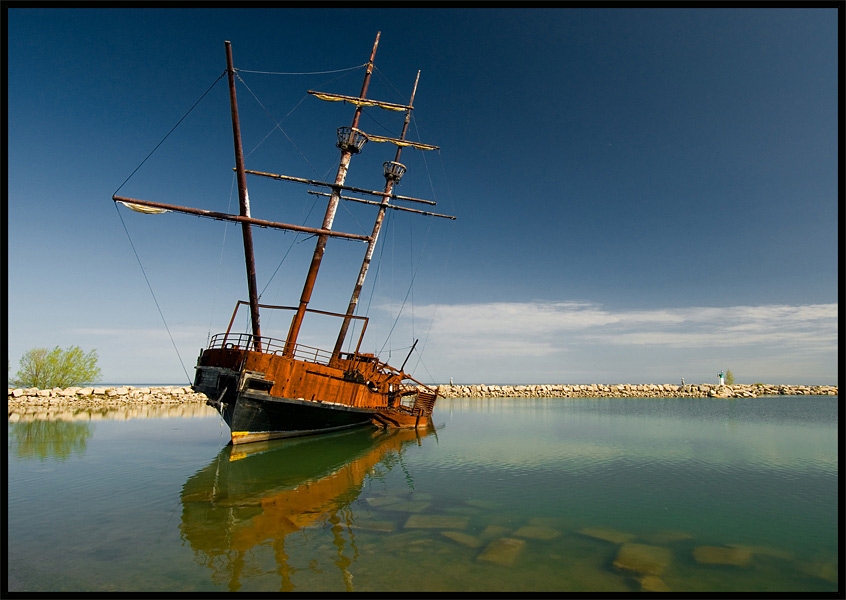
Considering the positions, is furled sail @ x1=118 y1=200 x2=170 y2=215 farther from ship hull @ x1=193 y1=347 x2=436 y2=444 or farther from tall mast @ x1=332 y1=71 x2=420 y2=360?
tall mast @ x1=332 y1=71 x2=420 y2=360

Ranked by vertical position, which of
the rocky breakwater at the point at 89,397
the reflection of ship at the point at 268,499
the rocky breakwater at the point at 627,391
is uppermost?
the reflection of ship at the point at 268,499

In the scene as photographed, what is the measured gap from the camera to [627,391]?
242 feet

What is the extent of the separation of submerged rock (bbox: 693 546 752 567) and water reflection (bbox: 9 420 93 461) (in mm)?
20376

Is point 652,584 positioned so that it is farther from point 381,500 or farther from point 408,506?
point 381,500

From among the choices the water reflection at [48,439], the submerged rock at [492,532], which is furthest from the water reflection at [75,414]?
the submerged rock at [492,532]

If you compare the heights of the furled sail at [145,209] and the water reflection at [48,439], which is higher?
the furled sail at [145,209]

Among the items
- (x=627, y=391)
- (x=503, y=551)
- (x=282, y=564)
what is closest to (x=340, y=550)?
(x=282, y=564)

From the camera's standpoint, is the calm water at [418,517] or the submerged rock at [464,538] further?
the submerged rock at [464,538]

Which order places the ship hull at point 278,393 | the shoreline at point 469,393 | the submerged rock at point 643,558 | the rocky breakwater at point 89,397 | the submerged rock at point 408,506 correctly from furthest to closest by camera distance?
the shoreline at point 469,393
the rocky breakwater at point 89,397
the ship hull at point 278,393
the submerged rock at point 408,506
the submerged rock at point 643,558

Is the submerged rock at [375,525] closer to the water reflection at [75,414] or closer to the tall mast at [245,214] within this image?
the tall mast at [245,214]

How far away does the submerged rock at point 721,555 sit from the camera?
23.5 feet

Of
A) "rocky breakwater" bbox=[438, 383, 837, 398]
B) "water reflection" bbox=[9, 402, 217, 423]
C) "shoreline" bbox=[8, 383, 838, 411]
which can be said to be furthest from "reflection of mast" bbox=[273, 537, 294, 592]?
"rocky breakwater" bbox=[438, 383, 837, 398]

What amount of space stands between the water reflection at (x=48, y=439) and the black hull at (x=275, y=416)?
608cm

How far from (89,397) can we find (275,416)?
35.1 metres
